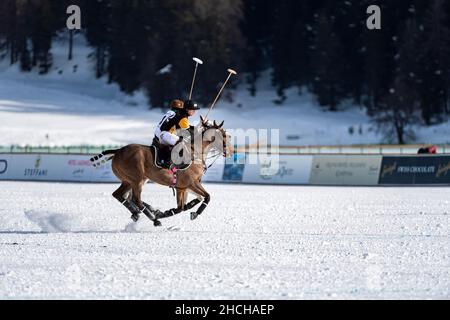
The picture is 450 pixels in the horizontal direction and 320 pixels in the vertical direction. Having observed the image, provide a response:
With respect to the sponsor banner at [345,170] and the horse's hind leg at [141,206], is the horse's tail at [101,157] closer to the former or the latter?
the horse's hind leg at [141,206]

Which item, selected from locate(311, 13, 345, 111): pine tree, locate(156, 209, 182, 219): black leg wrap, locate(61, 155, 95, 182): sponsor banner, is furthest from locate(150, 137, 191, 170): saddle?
locate(311, 13, 345, 111): pine tree

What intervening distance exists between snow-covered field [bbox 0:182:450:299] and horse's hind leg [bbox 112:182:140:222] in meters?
0.21

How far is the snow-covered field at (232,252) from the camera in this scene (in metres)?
8.94

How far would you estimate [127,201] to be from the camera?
15430 millimetres

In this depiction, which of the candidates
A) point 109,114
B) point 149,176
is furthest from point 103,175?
point 109,114

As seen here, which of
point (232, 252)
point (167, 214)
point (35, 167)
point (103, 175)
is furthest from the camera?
point (35, 167)

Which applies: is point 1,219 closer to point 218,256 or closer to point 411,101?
point 218,256

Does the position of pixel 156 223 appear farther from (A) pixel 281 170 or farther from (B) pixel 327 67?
(B) pixel 327 67

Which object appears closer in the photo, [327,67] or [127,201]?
[127,201]

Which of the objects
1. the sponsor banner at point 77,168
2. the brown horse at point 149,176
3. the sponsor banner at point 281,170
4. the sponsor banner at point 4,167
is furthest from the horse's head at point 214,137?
the sponsor banner at point 4,167

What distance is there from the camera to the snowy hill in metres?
60.2

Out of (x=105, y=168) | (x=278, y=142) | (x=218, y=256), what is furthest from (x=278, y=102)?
(x=218, y=256)

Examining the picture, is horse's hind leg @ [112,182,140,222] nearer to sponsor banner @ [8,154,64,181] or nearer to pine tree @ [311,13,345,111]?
sponsor banner @ [8,154,64,181]

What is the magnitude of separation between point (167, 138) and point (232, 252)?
4.11 meters
